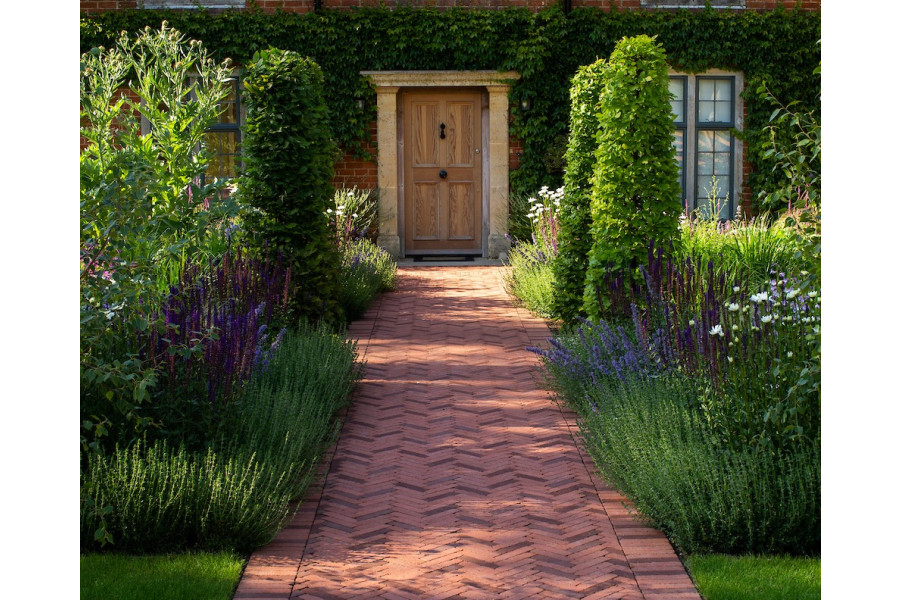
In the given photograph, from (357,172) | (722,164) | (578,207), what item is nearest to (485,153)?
(357,172)

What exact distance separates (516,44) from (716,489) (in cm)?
1065

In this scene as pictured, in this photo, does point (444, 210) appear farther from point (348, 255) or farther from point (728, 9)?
point (728, 9)

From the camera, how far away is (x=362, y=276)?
9961 mm

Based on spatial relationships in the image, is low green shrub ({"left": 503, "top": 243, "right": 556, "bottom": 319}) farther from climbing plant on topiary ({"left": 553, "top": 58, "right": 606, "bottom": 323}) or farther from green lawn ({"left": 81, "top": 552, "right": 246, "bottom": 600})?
green lawn ({"left": 81, "top": 552, "right": 246, "bottom": 600})

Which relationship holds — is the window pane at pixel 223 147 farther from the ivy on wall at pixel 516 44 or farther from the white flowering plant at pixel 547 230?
the white flowering plant at pixel 547 230

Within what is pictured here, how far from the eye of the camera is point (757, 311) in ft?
15.9

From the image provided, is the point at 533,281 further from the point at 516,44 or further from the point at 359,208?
the point at 516,44

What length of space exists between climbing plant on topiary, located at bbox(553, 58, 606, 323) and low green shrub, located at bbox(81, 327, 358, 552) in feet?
13.2

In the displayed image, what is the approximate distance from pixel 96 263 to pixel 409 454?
1.97 m

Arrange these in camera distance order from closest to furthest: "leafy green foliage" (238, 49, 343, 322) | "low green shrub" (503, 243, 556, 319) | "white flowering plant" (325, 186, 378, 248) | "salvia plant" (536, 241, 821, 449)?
1. "salvia plant" (536, 241, 821, 449)
2. "leafy green foliage" (238, 49, 343, 322)
3. "low green shrub" (503, 243, 556, 319)
4. "white flowering plant" (325, 186, 378, 248)

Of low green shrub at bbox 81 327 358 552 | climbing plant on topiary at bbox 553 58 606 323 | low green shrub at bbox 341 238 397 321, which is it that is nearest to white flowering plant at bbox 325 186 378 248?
low green shrub at bbox 341 238 397 321

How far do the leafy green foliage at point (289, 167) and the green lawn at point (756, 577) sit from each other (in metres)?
4.56

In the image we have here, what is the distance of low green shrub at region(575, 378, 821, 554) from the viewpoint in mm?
3975

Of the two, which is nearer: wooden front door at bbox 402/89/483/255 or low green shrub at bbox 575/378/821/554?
low green shrub at bbox 575/378/821/554
